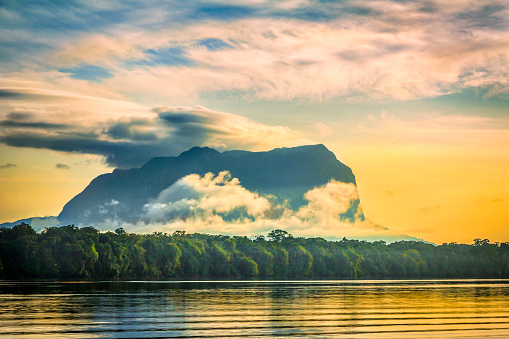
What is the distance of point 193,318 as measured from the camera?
6575 centimetres

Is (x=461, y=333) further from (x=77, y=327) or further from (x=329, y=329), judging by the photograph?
(x=77, y=327)

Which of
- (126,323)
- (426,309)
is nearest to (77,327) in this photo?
(126,323)

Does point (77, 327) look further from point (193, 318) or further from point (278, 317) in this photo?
point (278, 317)

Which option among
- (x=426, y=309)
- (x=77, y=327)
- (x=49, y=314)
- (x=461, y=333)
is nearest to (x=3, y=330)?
(x=77, y=327)

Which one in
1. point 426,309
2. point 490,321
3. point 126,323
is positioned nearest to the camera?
point 126,323

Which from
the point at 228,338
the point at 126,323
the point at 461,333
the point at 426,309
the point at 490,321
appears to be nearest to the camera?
the point at 228,338

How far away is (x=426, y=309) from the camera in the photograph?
81.7 metres

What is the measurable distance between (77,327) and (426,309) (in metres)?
46.2

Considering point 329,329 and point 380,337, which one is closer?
point 380,337

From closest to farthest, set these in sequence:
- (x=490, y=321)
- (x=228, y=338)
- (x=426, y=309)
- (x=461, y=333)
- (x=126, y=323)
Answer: (x=228, y=338) < (x=461, y=333) < (x=126, y=323) < (x=490, y=321) < (x=426, y=309)

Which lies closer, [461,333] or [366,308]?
[461,333]

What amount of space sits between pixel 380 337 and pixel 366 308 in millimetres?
31765

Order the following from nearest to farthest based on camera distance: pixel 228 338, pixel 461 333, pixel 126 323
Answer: pixel 228 338, pixel 461 333, pixel 126 323

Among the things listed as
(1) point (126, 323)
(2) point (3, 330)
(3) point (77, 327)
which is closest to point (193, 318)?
(1) point (126, 323)
